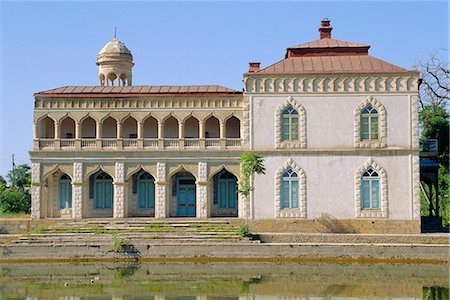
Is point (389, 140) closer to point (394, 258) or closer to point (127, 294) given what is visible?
point (394, 258)

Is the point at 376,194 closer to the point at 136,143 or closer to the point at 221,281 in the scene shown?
the point at 221,281

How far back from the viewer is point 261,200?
27219mm

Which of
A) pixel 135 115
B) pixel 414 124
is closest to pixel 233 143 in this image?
pixel 135 115

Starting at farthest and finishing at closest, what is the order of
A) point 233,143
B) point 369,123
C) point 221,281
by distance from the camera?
point 233,143 < point 369,123 < point 221,281

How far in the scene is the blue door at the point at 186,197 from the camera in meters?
29.9

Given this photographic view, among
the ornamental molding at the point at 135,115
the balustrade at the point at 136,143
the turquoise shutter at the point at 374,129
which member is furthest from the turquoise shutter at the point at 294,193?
the ornamental molding at the point at 135,115

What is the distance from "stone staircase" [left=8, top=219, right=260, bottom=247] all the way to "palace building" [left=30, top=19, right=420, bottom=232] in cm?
132

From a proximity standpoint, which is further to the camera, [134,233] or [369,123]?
[369,123]

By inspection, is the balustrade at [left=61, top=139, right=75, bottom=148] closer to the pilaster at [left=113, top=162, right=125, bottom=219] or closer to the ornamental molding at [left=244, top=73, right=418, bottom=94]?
the pilaster at [left=113, top=162, right=125, bottom=219]

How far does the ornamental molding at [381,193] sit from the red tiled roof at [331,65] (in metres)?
4.03

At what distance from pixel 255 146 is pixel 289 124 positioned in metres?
1.76

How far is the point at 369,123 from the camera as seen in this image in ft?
89.6

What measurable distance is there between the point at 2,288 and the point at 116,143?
10949 mm

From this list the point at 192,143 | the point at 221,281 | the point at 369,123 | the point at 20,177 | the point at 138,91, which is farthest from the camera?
the point at 20,177
